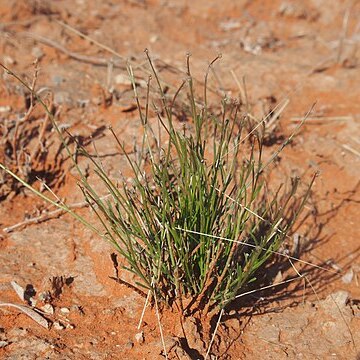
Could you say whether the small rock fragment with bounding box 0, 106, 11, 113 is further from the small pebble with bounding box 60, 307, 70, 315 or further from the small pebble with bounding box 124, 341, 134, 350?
the small pebble with bounding box 124, 341, 134, 350

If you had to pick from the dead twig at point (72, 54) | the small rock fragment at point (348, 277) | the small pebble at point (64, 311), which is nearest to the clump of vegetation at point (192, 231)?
the small pebble at point (64, 311)

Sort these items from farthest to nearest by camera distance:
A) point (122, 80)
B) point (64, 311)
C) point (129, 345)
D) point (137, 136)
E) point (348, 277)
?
point (122, 80), point (137, 136), point (348, 277), point (64, 311), point (129, 345)

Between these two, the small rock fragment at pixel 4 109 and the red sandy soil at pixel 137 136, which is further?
the small rock fragment at pixel 4 109

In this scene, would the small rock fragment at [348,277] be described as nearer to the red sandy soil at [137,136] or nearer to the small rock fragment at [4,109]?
the red sandy soil at [137,136]

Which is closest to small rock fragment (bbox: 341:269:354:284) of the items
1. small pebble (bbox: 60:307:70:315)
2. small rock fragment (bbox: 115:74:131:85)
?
small pebble (bbox: 60:307:70:315)

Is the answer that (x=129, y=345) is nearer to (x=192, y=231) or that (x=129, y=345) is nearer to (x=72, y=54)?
(x=192, y=231)

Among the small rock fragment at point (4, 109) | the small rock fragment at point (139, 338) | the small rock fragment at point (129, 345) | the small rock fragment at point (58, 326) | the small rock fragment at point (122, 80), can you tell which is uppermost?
the small rock fragment at point (122, 80)

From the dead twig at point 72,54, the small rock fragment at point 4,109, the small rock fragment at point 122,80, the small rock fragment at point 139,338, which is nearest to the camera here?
the small rock fragment at point 139,338

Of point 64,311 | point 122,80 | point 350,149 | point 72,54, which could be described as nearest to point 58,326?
point 64,311
